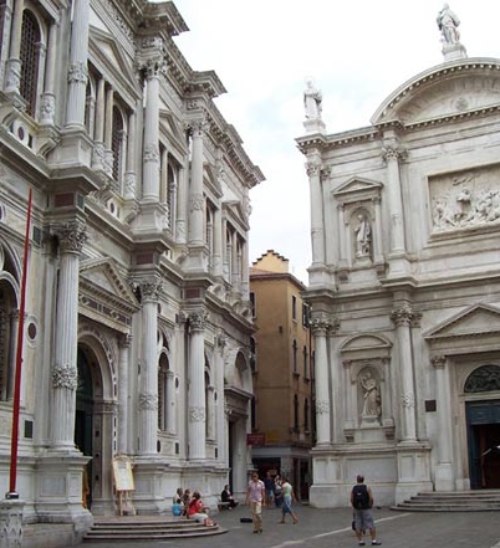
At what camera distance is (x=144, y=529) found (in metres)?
19.2

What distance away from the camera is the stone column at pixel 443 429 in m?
30.5

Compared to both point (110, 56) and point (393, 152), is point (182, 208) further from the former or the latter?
point (393, 152)

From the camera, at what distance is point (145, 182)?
85.8 feet

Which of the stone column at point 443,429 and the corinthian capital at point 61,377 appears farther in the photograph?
the stone column at point 443,429

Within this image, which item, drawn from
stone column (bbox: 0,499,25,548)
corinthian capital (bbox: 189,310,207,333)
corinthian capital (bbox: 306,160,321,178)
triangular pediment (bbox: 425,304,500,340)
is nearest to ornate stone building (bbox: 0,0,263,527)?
corinthian capital (bbox: 189,310,207,333)

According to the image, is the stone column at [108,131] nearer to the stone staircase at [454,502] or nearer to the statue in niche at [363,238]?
the statue in niche at [363,238]

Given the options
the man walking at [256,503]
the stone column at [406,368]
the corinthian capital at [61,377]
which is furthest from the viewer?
the stone column at [406,368]

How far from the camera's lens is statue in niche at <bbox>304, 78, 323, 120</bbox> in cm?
3656

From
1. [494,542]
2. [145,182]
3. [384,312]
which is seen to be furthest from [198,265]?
[494,542]

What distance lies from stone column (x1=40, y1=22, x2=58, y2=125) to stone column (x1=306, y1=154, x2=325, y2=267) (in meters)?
16.1

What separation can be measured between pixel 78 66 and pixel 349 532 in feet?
43.6

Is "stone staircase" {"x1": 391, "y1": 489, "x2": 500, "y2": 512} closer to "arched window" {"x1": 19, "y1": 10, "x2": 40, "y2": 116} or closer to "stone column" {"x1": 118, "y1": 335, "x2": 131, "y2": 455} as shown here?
"stone column" {"x1": 118, "y1": 335, "x2": 131, "y2": 455}

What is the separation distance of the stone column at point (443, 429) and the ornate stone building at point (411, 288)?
45 millimetres

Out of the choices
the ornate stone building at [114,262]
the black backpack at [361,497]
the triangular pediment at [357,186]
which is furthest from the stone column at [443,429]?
the black backpack at [361,497]
